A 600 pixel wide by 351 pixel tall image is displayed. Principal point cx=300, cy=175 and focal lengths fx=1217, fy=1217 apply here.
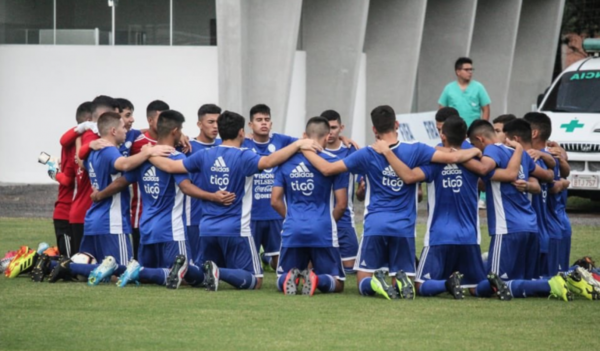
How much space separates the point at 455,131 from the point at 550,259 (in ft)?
6.41

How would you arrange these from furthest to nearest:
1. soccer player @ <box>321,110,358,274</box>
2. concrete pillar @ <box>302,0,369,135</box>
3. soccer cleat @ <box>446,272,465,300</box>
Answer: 1. concrete pillar @ <box>302,0,369,135</box>
2. soccer player @ <box>321,110,358,274</box>
3. soccer cleat @ <box>446,272,465,300</box>

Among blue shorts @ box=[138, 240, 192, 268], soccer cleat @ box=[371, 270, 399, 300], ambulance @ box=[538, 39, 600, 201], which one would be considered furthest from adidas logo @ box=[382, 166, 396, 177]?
ambulance @ box=[538, 39, 600, 201]

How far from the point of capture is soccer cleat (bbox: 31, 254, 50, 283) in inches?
501

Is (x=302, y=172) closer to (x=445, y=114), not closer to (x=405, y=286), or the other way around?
(x=405, y=286)

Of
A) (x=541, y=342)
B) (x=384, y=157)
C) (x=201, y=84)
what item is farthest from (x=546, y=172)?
(x=201, y=84)

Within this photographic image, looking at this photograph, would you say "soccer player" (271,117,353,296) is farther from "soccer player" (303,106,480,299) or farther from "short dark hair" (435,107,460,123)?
"short dark hair" (435,107,460,123)

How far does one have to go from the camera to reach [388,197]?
467 inches

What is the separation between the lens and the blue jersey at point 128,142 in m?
13.6

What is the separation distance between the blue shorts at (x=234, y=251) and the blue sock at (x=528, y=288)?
8.52ft

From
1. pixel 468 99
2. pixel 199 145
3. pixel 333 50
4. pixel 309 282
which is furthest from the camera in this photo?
pixel 333 50

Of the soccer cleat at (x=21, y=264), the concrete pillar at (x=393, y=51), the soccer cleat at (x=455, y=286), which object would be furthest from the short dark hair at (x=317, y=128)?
the concrete pillar at (x=393, y=51)

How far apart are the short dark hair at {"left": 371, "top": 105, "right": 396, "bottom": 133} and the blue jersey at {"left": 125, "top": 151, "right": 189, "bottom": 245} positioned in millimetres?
2061

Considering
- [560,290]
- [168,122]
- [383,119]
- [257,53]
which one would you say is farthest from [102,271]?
[257,53]

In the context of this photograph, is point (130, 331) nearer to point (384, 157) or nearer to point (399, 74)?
point (384, 157)
